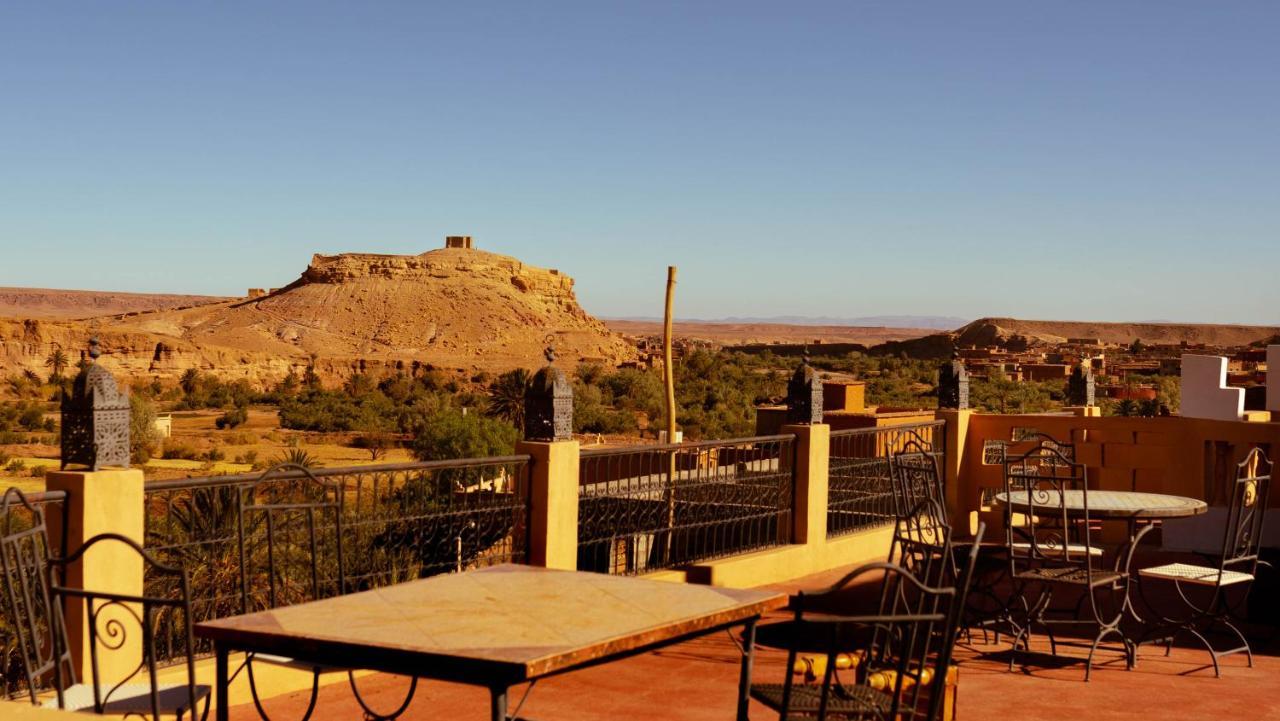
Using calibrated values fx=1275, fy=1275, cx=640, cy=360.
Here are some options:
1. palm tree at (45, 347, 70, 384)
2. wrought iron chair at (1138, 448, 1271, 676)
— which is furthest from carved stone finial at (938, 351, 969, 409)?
palm tree at (45, 347, 70, 384)

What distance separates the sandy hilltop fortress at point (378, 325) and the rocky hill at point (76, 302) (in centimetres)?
6146

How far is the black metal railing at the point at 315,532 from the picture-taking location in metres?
5.80

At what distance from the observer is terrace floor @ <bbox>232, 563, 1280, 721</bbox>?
5.91 metres

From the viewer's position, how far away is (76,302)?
16012 cm

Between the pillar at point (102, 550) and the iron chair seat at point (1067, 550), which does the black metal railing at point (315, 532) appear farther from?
the iron chair seat at point (1067, 550)

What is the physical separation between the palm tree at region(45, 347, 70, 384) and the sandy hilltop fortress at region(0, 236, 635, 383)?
37.7 inches

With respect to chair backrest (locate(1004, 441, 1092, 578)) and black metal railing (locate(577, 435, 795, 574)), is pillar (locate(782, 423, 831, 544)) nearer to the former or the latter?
black metal railing (locate(577, 435, 795, 574))

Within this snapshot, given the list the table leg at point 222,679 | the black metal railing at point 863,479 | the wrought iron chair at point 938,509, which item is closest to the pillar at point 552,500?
the wrought iron chair at point 938,509

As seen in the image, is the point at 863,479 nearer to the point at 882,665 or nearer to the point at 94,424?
the point at 882,665

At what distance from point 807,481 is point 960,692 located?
4.25 metres

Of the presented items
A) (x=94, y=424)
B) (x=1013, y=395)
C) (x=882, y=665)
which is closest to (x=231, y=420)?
(x=1013, y=395)

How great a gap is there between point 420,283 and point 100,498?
8756cm

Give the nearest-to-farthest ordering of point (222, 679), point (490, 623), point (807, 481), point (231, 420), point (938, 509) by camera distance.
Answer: point (490, 623), point (222, 679), point (938, 509), point (807, 481), point (231, 420)

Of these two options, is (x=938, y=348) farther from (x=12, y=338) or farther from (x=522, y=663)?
(x=522, y=663)
